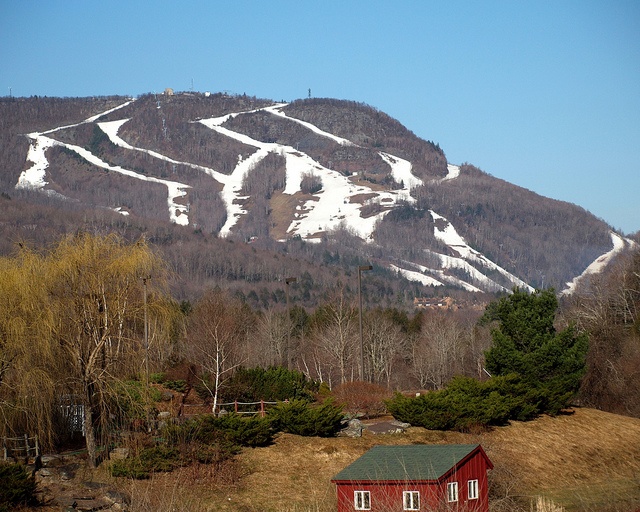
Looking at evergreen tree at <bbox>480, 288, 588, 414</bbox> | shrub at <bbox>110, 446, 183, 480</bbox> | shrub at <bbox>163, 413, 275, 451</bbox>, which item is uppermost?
evergreen tree at <bbox>480, 288, 588, 414</bbox>

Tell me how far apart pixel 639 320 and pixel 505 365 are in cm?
1706

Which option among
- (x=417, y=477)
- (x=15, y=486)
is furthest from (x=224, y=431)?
(x=15, y=486)

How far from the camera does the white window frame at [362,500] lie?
1212 inches

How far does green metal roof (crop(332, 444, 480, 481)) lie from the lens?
30125 millimetres

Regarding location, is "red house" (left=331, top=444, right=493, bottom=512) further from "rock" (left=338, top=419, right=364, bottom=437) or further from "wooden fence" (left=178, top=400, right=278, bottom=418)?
"wooden fence" (left=178, top=400, right=278, bottom=418)

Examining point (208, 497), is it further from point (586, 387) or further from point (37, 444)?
point (586, 387)

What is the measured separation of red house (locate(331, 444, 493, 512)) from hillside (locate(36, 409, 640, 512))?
953 millimetres

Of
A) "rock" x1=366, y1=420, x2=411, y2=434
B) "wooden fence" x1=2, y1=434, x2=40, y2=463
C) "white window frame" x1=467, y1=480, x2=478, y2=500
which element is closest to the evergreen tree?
"rock" x1=366, y1=420, x2=411, y2=434

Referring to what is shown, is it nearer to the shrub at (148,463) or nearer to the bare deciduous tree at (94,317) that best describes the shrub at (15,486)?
the shrub at (148,463)

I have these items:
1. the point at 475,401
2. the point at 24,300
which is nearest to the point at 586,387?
the point at 475,401

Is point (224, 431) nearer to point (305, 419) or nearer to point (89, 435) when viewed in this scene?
point (305, 419)

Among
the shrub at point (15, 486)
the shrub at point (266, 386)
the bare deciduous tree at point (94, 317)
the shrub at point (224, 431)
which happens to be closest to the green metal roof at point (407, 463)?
the shrub at point (224, 431)

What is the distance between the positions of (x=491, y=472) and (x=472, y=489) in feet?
16.1

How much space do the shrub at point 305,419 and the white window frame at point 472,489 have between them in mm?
8206
